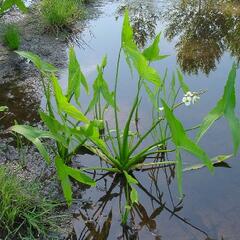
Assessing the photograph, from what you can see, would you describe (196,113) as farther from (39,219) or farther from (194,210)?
(39,219)

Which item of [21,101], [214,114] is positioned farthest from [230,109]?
[21,101]

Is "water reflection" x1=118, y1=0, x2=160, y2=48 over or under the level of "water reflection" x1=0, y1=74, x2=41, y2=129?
over

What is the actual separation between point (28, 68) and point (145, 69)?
7.50 feet

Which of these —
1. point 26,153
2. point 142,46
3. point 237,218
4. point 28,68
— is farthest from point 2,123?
point 142,46

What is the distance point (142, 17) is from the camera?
232 inches

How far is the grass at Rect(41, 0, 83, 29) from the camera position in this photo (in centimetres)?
525

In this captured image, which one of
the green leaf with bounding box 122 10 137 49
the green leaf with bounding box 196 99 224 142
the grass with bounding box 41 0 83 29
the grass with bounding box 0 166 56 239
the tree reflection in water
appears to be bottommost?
the tree reflection in water

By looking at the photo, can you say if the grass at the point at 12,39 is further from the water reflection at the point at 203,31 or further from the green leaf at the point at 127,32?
the green leaf at the point at 127,32

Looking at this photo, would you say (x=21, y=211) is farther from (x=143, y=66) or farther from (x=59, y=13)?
(x=59, y=13)

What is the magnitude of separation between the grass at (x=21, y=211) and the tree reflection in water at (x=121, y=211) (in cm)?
18

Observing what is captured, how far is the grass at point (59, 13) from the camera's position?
5.25m

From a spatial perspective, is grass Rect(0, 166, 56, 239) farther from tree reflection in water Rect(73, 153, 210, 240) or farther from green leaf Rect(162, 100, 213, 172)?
green leaf Rect(162, 100, 213, 172)

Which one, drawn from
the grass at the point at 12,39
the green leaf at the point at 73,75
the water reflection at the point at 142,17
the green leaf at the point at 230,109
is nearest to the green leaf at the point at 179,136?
the green leaf at the point at 230,109

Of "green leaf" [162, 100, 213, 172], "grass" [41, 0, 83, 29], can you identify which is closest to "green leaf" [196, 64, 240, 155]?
"green leaf" [162, 100, 213, 172]
